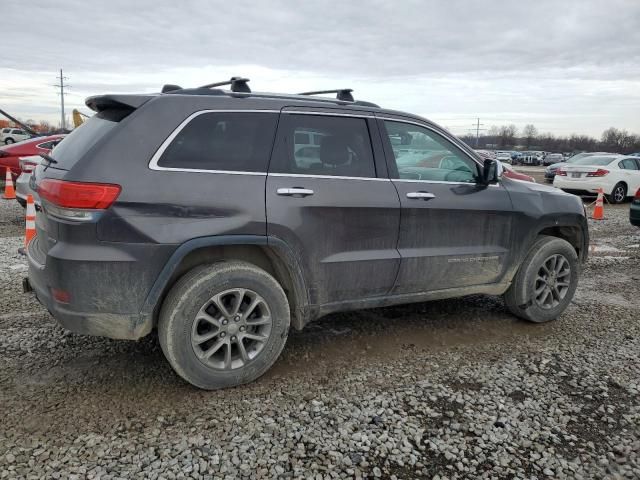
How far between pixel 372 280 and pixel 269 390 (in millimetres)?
1065

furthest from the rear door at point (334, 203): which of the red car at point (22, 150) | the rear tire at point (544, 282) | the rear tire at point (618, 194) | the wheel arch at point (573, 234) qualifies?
the rear tire at point (618, 194)

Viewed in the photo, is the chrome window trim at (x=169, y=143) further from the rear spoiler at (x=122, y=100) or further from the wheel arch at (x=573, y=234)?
the wheel arch at (x=573, y=234)

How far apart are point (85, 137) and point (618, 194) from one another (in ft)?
52.6

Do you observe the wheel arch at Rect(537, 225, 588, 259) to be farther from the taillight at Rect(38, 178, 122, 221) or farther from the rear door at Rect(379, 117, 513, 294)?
the taillight at Rect(38, 178, 122, 221)

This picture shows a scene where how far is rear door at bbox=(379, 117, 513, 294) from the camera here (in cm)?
382


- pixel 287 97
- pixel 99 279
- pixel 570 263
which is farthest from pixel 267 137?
pixel 570 263

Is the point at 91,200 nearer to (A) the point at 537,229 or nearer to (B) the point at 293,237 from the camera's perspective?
(B) the point at 293,237

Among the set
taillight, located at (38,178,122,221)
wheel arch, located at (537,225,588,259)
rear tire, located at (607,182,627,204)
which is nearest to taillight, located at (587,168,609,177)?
rear tire, located at (607,182,627,204)

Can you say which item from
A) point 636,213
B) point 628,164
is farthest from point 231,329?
point 628,164

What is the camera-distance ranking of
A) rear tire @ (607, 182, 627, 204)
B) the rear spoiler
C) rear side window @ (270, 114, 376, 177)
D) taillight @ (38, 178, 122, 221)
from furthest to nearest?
rear tire @ (607, 182, 627, 204), rear side window @ (270, 114, 376, 177), the rear spoiler, taillight @ (38, 178, 122, 221)

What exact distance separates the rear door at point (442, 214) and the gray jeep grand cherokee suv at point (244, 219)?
0.01 metres

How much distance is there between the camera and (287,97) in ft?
11.8

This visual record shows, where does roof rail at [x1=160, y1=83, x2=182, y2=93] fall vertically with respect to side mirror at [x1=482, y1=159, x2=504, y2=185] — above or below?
above

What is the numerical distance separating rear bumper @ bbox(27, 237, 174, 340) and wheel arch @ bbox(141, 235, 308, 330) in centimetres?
7
